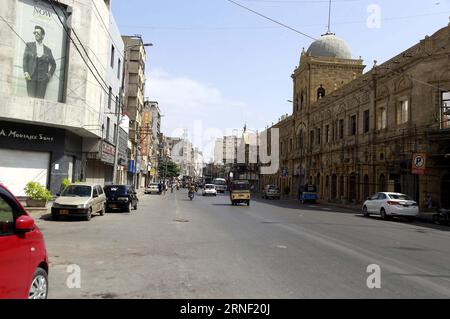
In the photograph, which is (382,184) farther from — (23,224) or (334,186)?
(23,224)

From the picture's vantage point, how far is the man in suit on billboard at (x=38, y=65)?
2742cm

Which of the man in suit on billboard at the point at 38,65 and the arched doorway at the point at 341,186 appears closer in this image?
the man in suit on billboard at the point at 38,65

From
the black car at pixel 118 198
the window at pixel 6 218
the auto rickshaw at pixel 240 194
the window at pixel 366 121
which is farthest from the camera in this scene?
the window at pixel 366 121

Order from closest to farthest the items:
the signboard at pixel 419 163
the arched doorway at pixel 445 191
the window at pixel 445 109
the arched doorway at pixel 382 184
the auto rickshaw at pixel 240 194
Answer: the signboard at pixel 419 163
the window at pixel 445 109
the arched doorway at pixel 445 191
the auto rickshaw at pixel 240 194
the arched doorway at pixel 382 184

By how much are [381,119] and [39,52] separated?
29.2 meters

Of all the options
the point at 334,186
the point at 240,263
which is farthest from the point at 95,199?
the point at 334,186

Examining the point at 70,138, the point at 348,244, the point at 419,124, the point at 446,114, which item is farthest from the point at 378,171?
the point at 348,244

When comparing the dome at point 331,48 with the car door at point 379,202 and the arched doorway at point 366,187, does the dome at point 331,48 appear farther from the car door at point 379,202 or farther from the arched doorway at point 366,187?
the car door at point 379,202

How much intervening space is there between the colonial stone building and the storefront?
2345 centimetres

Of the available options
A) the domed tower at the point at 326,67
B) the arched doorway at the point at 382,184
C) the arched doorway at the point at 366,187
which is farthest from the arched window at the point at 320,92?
the arched doorway at the point at 382,184

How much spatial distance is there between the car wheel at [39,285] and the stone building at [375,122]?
93.0ft

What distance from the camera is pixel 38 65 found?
1099 inches

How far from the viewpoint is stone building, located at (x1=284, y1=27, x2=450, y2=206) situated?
32781 mm
